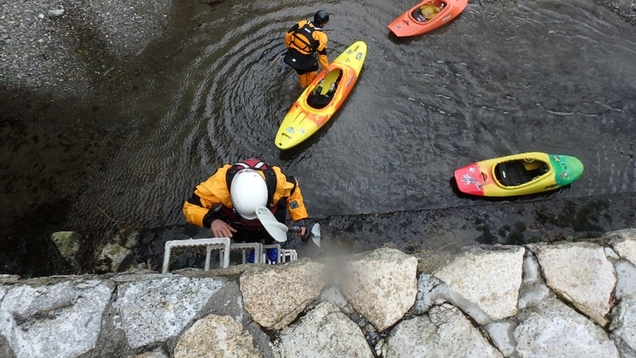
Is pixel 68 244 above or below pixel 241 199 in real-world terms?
below

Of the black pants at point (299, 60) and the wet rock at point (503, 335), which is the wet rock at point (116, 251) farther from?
the wet rock at point (503, 335)

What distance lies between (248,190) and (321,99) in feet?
10.2

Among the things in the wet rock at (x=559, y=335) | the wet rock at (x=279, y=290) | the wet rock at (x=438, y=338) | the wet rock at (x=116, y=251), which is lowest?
the wet rock at (x=116, y=251)

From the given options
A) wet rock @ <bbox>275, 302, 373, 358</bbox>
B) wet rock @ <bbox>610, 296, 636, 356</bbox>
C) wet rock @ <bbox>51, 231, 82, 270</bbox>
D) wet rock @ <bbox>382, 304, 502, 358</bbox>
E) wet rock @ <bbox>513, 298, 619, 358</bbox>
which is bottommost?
wet rock @ <bbox>51, 231, 82, 270</bbox>

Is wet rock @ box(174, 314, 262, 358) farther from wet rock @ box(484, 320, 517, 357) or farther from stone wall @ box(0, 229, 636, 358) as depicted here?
wet rock @ box(484, 320, 517, 357)

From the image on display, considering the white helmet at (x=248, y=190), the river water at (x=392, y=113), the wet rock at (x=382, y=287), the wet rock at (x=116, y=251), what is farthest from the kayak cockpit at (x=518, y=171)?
the wet rock at (x=116, y=251)

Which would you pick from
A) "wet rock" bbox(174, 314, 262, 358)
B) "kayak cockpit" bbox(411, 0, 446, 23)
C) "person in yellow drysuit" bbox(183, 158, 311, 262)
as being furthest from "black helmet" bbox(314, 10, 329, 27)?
"wet rock" bbox(174, 314, 262, 358)

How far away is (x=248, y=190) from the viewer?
3494 mm

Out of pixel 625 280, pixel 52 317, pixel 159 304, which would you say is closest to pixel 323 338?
pixel 159 304

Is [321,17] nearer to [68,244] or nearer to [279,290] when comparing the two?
[279,290]

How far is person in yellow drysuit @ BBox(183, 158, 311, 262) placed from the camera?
3.53m

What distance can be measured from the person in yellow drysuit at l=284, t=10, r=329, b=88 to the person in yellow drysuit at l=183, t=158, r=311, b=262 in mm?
2544

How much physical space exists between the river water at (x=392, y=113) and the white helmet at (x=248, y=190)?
1835 millimetres

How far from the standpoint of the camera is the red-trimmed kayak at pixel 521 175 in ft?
17.5
